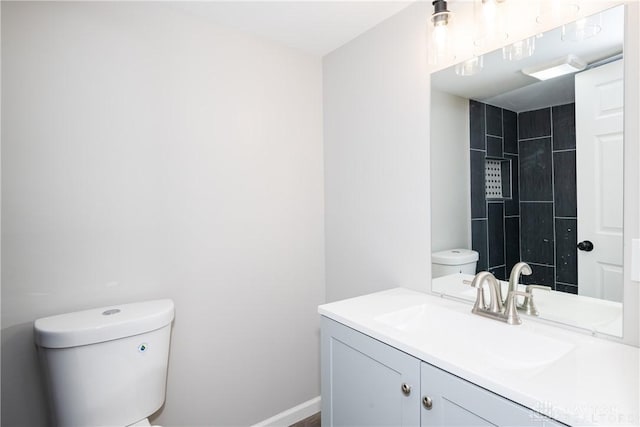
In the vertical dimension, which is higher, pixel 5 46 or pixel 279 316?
pixel 5 46

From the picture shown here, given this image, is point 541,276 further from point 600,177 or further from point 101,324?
point 101,324

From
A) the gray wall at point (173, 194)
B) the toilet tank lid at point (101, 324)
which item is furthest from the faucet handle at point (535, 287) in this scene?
the toilet tank lid at point (101, 324)

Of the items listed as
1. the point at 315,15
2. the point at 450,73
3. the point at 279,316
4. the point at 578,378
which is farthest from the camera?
the point at 279,316

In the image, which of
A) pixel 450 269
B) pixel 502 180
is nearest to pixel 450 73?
pixel 502 180

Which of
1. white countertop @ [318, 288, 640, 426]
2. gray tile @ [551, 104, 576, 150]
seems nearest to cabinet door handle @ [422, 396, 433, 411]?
white countertop @ [318, 288, 640, 426]

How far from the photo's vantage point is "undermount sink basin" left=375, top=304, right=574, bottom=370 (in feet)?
3.35

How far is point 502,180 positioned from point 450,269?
17.0 inches

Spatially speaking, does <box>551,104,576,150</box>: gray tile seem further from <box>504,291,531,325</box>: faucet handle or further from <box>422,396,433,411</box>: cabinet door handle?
<box>422,396,433,411</box>: cabinet door handle

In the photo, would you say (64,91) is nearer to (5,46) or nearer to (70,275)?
(5,46)

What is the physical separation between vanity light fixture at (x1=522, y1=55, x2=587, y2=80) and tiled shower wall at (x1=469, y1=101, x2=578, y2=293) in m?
0.11

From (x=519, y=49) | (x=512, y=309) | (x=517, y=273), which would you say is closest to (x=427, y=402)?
(x=512, y=309)

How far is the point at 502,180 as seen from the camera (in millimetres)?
Result: 1338

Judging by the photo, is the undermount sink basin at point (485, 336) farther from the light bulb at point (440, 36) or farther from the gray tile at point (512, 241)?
the light bulb at point (440, 36)

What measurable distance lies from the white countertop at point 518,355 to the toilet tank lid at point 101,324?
27.0 inches
